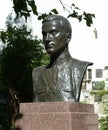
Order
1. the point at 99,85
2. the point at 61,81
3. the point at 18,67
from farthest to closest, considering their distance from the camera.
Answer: the point at 99,85, the point at 18,67, the point at 61,81

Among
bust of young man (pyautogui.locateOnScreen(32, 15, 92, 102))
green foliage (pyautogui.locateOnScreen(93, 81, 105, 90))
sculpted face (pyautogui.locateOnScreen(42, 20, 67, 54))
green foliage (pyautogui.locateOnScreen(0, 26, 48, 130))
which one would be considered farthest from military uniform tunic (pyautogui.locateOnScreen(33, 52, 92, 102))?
green foliage (pyautogui.locateOnScreen(93, 81, 105, 90))

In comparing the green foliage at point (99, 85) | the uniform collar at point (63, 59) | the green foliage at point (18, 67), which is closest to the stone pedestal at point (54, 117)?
the uniform collar at point (63, 59)

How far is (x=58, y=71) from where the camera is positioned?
527 cm

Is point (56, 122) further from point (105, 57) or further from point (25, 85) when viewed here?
point (105, 57)

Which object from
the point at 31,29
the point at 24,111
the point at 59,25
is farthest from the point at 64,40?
the point at 31,29

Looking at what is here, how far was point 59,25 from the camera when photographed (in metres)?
5.27

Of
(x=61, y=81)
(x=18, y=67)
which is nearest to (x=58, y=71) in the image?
(x=61, y=81)

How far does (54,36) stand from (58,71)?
0.41 m

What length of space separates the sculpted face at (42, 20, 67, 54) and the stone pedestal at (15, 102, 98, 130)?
0.69 m

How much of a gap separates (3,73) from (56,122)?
564 cm

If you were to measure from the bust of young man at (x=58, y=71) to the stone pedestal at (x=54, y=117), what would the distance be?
0.21 metres

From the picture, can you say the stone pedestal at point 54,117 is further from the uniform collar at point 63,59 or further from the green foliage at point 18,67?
the green foliage at point 18,67

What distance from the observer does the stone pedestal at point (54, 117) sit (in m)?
4.79

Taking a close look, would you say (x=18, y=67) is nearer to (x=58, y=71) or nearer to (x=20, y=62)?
(x=20, y=62)
